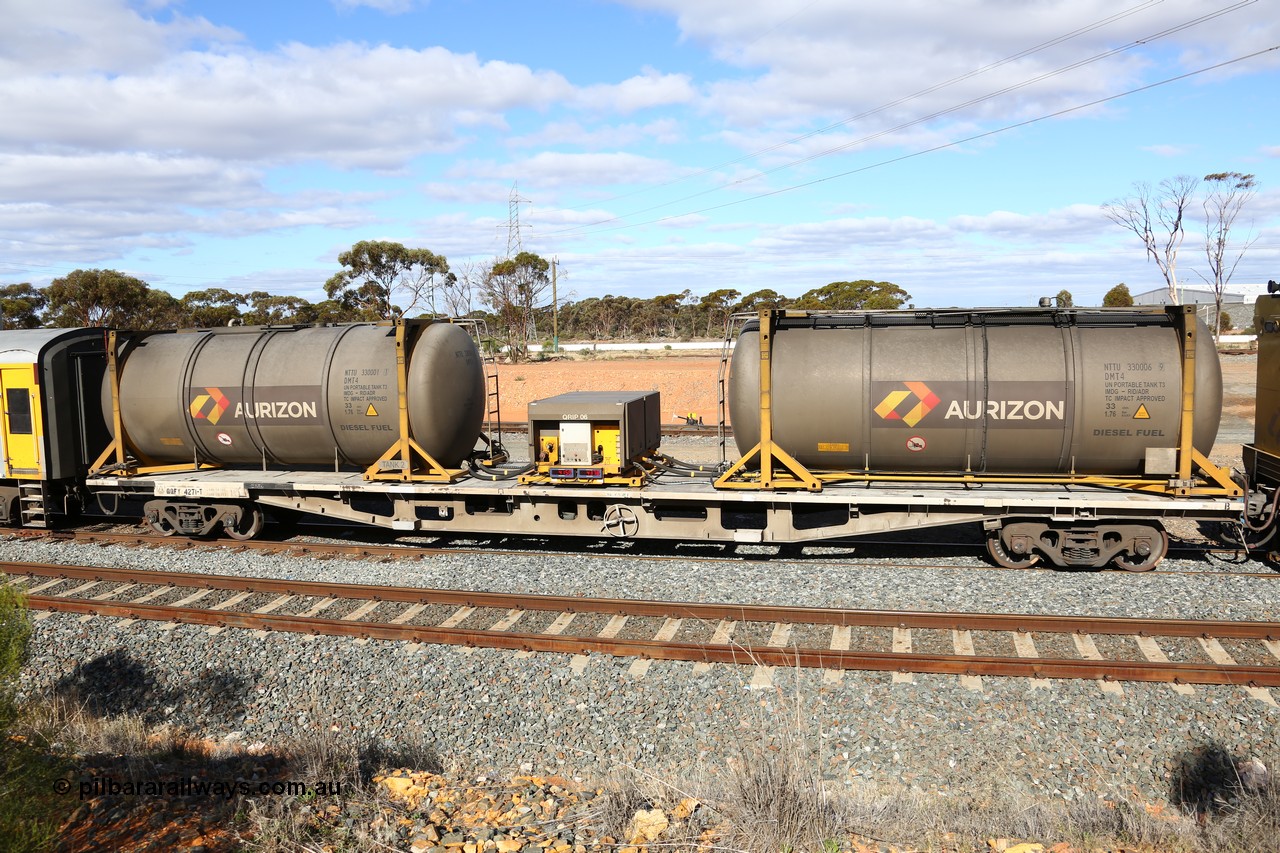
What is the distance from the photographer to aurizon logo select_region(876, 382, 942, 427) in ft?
36.7

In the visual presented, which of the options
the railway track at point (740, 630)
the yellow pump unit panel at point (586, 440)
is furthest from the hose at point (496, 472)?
the railway track at point (740, 630)

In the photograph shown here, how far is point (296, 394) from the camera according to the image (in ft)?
43.1

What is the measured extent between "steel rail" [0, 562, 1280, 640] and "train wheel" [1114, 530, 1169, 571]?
1892mm

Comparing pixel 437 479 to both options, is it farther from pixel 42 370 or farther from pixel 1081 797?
pixel 1081 797

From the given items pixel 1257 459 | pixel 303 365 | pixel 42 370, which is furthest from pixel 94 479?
pixel 1257 459

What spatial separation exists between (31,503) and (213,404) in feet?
14.1

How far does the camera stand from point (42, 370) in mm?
14023

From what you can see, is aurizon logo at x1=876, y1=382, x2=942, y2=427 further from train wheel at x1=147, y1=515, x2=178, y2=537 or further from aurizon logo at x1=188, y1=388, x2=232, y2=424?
train wheel at x1=147, y1=515, x2=178, y2=537

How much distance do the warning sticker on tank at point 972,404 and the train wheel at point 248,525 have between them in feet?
33.6

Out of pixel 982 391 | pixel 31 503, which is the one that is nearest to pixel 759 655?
pixel 982 391

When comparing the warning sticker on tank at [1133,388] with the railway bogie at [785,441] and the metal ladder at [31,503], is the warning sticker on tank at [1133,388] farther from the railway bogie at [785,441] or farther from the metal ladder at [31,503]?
the metal ladder at [31,503]

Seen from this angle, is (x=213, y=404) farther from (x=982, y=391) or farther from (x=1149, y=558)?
(x=1149, y=558)

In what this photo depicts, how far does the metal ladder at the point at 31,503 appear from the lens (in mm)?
14383

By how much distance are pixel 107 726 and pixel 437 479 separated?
5.90 meters
